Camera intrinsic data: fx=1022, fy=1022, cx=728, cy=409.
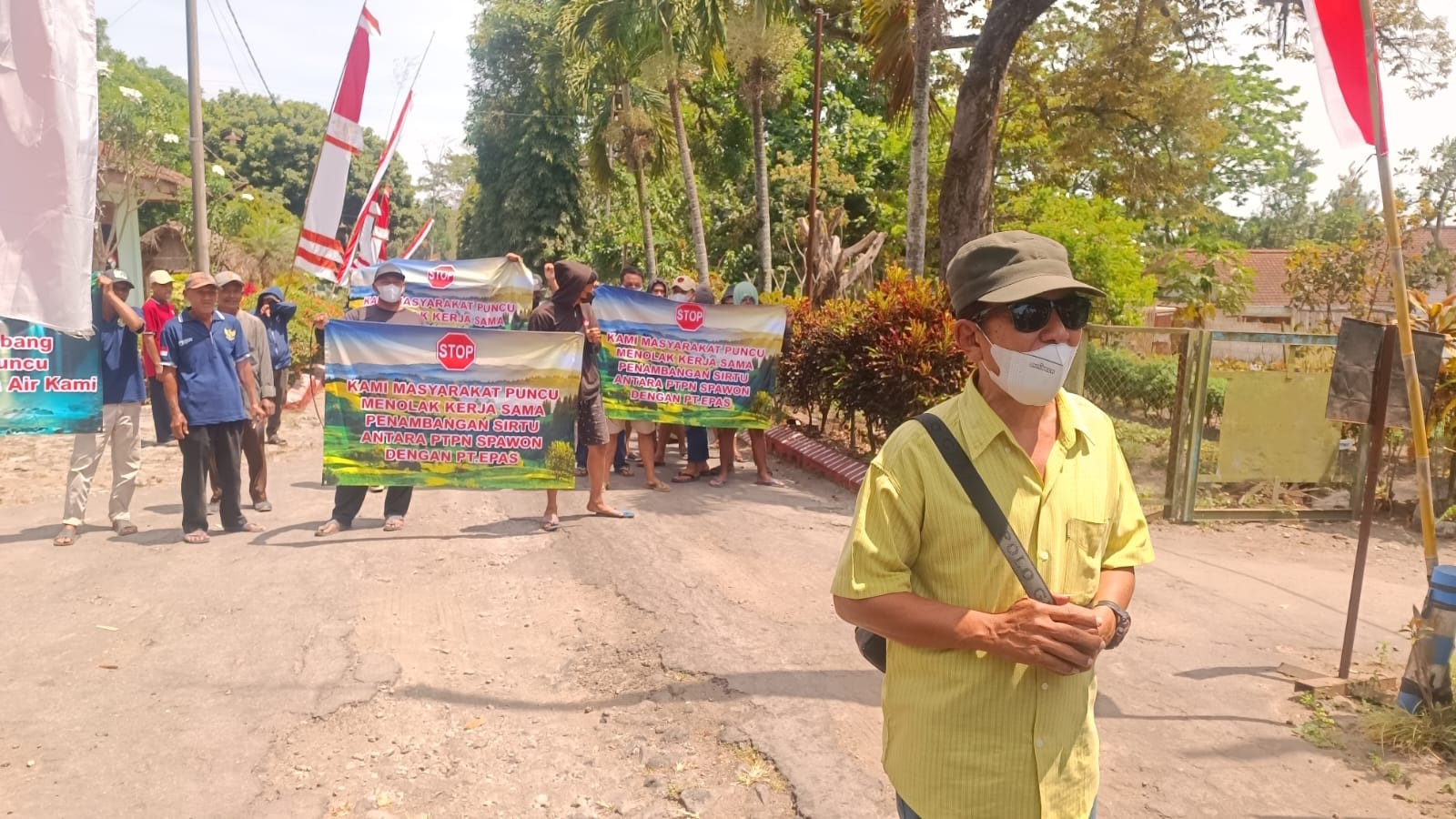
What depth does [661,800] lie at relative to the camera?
147 inches

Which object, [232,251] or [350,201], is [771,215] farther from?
[350,201]

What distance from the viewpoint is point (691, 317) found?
9555 millimetres

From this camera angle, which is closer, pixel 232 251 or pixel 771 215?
pixel 771 215

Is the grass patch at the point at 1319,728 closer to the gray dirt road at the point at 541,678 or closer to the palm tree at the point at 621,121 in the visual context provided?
the gray dirt road at the point at 541,678

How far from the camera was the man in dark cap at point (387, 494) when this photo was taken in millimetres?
7520

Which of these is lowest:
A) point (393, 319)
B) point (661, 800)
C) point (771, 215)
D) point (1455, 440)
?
point (661, 800)

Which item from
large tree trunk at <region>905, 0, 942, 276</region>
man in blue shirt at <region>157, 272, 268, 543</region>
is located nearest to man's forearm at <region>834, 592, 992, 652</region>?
man in blue shirt at <region>157, 272, 268, 543</region>

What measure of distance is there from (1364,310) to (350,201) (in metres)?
50.1

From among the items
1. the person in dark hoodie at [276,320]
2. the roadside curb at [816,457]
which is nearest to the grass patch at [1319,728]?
the roadside curb at [816,457]

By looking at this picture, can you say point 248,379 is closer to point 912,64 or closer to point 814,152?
point 912,64

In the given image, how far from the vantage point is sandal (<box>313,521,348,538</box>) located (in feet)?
24.2

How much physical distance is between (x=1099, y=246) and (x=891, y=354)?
13934 mm

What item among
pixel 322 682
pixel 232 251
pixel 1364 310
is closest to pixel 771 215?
pixel 1364 310

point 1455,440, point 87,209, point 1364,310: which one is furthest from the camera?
point 1364,310
